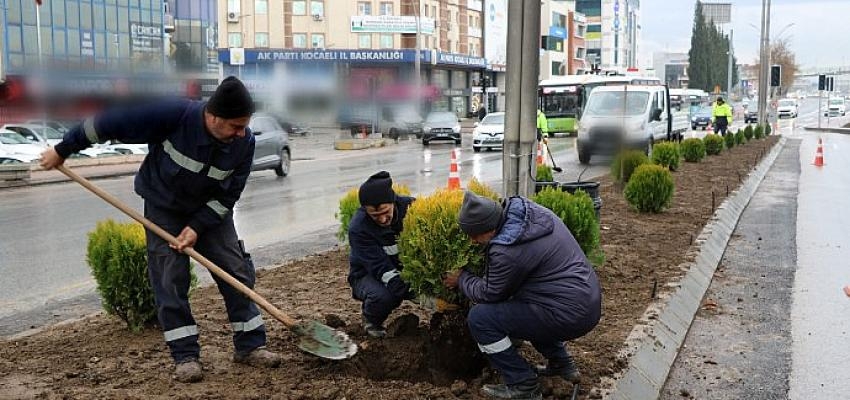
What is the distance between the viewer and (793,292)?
8125 millimetres

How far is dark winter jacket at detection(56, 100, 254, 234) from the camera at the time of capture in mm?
4664

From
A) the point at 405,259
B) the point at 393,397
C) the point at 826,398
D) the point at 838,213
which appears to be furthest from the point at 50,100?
the point at 838,213

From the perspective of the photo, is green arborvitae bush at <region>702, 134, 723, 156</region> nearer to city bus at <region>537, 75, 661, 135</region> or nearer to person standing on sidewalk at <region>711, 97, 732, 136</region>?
person standing on sidewalk at <region>711, 97, 732, 136</region>

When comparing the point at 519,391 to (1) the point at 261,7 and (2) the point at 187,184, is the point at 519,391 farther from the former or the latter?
(1) the point at 261,7

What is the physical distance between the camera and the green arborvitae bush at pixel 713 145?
23.8 metres

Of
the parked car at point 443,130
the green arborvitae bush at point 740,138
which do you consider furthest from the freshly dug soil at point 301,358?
the parked car at point 443,130

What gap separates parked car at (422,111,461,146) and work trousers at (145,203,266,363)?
29.6 meters

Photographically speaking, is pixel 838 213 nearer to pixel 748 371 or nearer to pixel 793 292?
pixel 793 292

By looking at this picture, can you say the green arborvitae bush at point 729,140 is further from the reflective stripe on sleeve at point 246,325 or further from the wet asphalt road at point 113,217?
the reflective stripe on sleeve at point 246,325

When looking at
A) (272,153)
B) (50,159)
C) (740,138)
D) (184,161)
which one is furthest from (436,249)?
(740,138)

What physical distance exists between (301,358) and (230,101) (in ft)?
5.18

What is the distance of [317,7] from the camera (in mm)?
59031

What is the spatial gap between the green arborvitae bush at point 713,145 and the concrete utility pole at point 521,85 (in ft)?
56.5

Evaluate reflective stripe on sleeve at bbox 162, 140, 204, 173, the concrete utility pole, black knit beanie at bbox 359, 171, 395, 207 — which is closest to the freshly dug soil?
black knit beanie at bbox 359, 171, 395, 207
